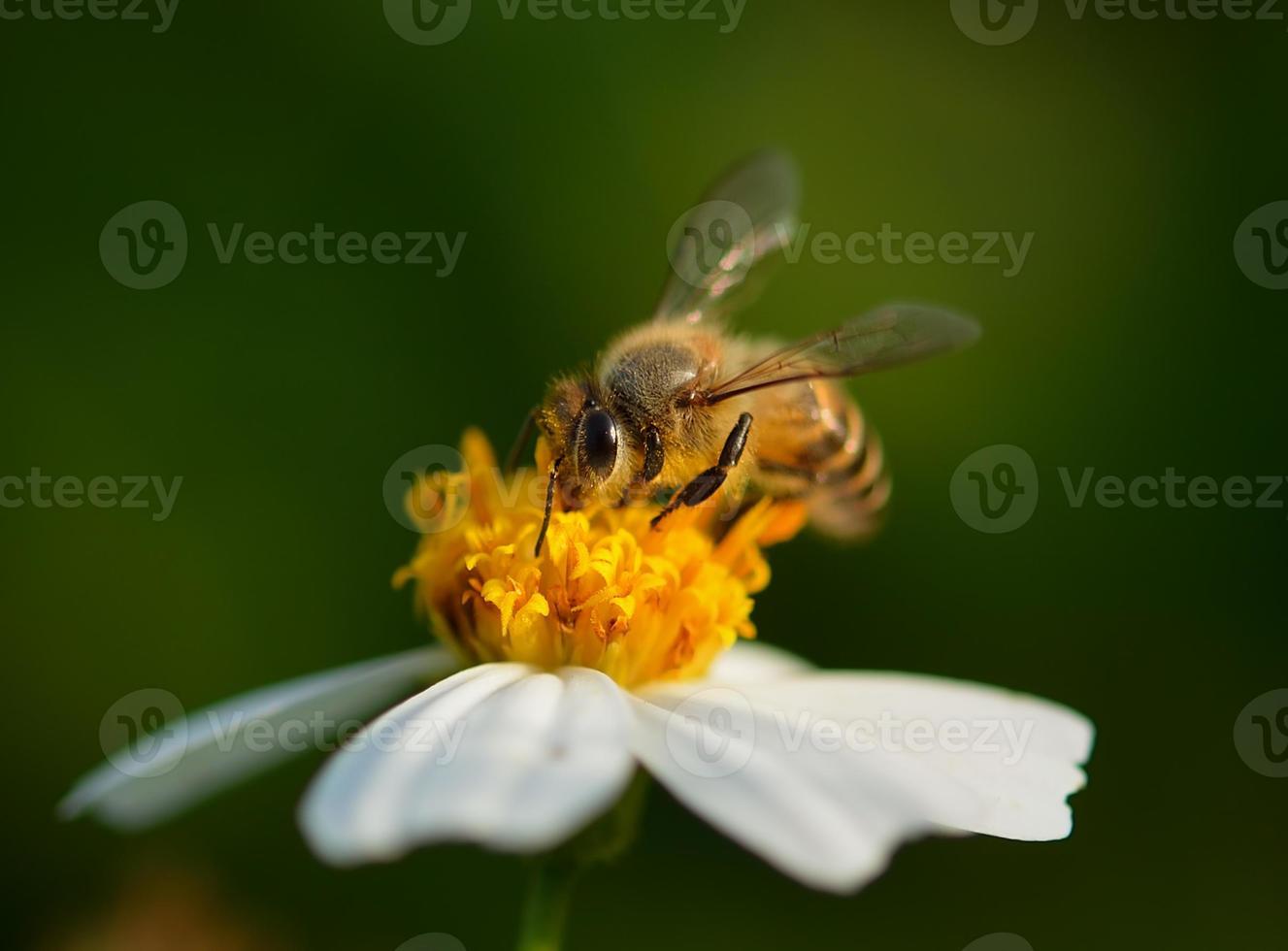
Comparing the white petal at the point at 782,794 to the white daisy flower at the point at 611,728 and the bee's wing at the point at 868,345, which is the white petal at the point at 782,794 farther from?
the bee's wing at the point at 868,345

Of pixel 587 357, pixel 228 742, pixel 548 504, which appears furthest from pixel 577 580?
pixel 587 357

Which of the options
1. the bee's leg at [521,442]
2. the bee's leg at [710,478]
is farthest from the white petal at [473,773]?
the bee's leg at [521,442]

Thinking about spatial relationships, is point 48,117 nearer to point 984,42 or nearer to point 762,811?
point 984,42

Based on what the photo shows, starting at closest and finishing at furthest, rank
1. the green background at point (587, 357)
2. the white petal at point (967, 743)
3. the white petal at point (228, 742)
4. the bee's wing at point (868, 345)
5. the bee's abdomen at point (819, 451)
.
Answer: the white petal at point (967, 743), the white petal at point (228, 742), the bee's wing at point (868, 345), the bee's abdomen at point (819, 451), the green background at point (587, 357)

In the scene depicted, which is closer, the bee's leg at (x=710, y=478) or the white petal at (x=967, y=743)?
the white petal at (x=967, y=743)

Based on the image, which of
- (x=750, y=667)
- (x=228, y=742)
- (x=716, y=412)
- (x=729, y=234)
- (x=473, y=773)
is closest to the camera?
(x=473, y=773)

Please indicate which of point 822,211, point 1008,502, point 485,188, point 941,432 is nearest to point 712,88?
point 822,211

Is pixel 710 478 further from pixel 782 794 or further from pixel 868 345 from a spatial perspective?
pixel 782 794
